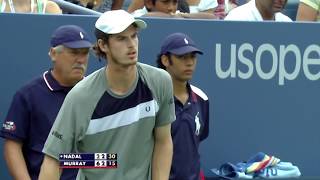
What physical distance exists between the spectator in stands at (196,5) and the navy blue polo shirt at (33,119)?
6.84 feet

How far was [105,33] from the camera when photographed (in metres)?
5.21

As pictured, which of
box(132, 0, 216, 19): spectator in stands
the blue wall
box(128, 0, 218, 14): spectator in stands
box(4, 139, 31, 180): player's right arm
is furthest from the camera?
box(128, 0, 218, 14): spectator in stands

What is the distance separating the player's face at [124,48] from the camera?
202 inches

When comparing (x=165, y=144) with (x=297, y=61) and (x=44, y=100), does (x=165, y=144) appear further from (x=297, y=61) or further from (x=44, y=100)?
(x=297, y=61)

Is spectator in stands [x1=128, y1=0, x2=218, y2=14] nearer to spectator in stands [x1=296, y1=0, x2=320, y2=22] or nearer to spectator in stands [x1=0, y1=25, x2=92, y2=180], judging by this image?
spectator in stands [x1=296, y1=0, x2=320, y2=22]

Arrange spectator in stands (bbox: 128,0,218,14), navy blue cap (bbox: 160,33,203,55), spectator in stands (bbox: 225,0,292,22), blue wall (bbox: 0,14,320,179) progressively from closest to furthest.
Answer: navy blue cap (bbox: 160,33,203,55) → blue wall (bbox: 0,14,320,179) → spectator in stands (bbox: 225,0,292,22) → spectator in stands (bbox: 128,0,218,14)

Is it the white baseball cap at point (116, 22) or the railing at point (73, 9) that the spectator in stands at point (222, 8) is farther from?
the white baseball cap at point (116, 22)

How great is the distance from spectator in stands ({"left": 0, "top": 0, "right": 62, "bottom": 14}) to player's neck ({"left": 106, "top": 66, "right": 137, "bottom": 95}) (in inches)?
80.7

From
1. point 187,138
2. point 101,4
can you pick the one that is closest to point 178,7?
point 101,4

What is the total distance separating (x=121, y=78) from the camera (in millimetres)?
5188

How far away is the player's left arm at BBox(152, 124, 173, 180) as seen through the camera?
17.2 feet

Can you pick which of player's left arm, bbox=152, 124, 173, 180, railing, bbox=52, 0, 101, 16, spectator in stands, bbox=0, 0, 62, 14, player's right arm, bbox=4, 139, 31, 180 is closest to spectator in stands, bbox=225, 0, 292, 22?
railing, bbox=52, 0, 101, 16

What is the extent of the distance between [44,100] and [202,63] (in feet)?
5.06

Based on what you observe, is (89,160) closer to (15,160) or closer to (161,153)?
(161,153)
